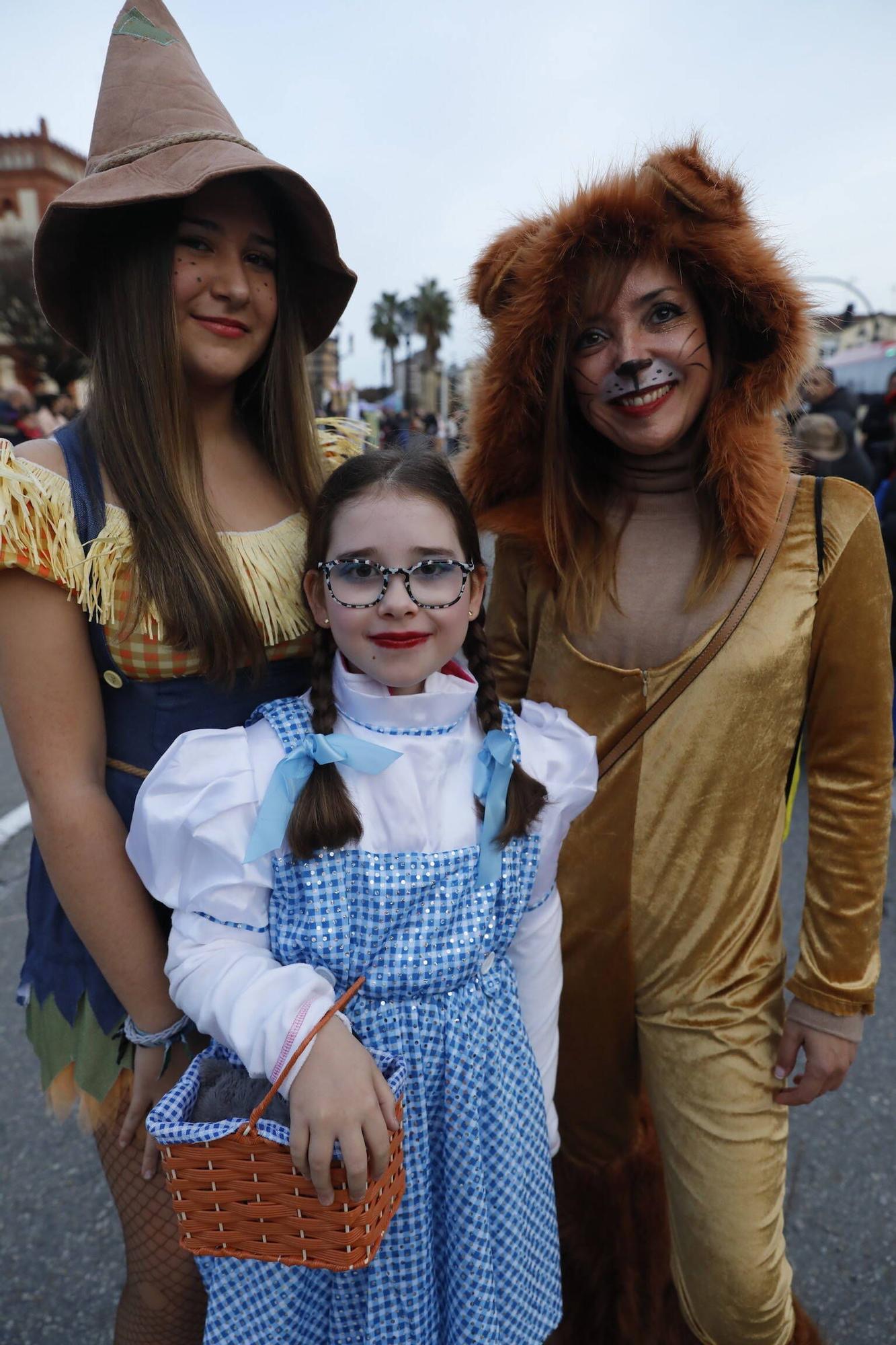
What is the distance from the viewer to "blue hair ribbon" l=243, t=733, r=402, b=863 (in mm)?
1269

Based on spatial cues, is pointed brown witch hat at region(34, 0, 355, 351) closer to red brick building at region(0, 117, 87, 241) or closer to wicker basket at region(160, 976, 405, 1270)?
wicker basket at region(160, 976, 405, 1270)

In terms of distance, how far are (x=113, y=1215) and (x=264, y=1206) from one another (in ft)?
4.92

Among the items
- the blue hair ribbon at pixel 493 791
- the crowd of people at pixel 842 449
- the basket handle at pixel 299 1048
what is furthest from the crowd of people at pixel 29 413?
the basket handle at pixel 299 1048

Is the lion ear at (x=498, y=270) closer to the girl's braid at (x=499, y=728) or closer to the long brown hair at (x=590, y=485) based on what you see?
the long brown hair at (x=590, y=485)

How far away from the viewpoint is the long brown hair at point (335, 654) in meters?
1.30

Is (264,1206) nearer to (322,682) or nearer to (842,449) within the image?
(322,682)

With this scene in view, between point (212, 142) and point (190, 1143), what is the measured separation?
4.91 feet

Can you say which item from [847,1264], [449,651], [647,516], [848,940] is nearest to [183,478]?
[449,651]

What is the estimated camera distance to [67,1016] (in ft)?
5.12

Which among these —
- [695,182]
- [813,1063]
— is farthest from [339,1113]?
[695,182]

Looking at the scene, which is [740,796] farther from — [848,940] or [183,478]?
[183,478]

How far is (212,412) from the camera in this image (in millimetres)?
1686

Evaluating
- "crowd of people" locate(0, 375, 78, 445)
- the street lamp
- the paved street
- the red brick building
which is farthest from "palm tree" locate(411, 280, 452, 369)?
the paved street

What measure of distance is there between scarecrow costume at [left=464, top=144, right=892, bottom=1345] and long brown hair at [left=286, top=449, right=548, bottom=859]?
10.3 inches
